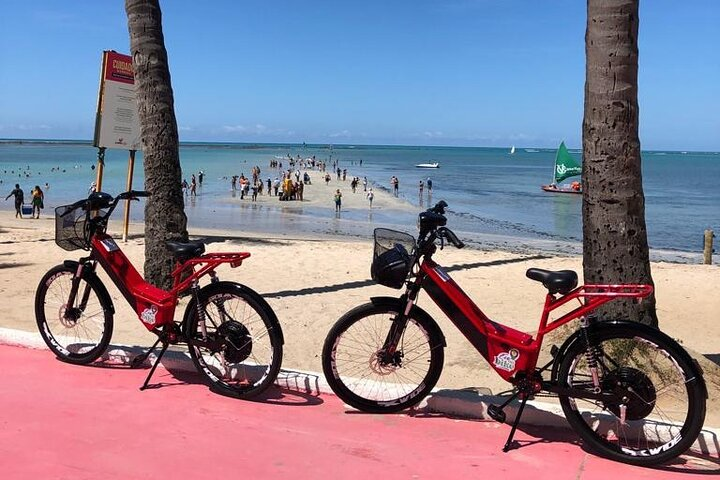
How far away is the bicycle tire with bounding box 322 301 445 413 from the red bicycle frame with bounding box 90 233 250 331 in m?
0.77

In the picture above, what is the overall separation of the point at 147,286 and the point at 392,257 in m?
1.73

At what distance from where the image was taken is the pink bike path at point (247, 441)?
3.13 meters

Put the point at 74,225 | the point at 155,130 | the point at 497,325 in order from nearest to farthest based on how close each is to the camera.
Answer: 1. the point at 497,325
2. the point at 74,225
3. the point at 155,130

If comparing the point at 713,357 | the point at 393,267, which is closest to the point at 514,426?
the point at 393,267

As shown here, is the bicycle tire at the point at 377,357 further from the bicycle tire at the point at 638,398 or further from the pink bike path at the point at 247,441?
the bicycle tire at the point at 638,398

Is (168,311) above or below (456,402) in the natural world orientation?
above

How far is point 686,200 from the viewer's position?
47.0 m

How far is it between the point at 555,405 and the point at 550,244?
67.8ft

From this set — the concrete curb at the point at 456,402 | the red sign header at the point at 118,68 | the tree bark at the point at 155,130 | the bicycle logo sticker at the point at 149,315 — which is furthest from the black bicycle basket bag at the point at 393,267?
the red sign header at the point at 118,68

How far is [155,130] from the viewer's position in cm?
737

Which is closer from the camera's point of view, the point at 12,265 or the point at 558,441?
the point at 558,441

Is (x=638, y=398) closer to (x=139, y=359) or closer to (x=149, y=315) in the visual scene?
(x=149, y=315)

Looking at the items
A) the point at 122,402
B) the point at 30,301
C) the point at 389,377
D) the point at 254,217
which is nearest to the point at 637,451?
the point at 389,377

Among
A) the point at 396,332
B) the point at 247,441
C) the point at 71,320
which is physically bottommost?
the point at 247,441
